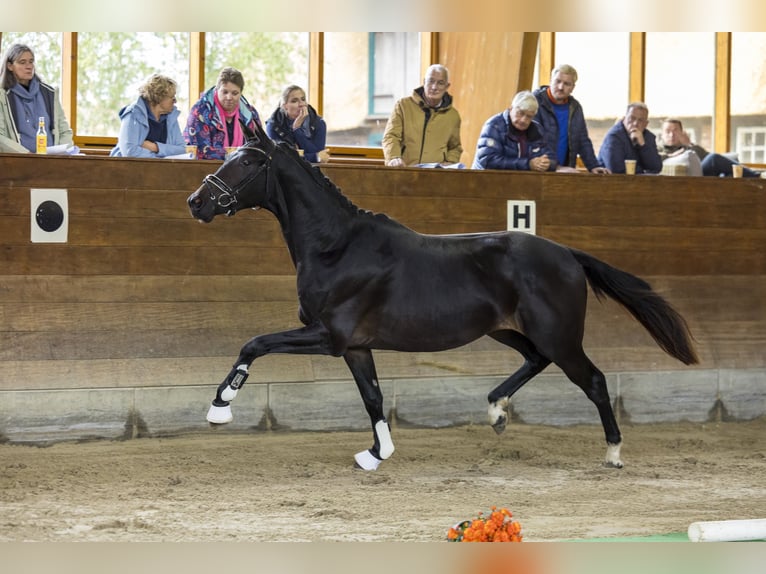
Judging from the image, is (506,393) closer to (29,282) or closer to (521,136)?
(521,136)

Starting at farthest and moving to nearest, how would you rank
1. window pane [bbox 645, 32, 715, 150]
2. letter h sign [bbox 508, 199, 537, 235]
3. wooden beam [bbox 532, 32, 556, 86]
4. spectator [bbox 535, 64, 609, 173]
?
window pane [bbox 645, 32, 715, 150]
wooden beam [bbox 532, 32, 556, 86]
spectator [bbox 535, 64, 609, 173]
letter h sign [bbox 508, 199, 537, 235]

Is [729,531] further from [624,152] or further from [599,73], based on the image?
[599,73]

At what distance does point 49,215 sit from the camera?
568cm

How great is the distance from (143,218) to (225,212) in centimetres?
145

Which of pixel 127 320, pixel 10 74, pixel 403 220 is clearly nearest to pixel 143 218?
pixel 127 320

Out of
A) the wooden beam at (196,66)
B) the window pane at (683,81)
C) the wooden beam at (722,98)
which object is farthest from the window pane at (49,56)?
the wooden beam at (722,98)

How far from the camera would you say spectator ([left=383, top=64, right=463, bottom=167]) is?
6.79m

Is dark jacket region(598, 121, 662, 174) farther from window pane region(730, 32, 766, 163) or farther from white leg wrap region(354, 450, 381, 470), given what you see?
white leg wrap region(354, 450, 381, 470)

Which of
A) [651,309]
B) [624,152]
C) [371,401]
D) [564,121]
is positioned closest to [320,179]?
[371,401]

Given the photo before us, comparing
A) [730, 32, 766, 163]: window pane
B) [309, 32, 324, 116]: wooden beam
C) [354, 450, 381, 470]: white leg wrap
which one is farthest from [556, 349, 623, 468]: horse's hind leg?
[730, 32, 766, 163]: window pane

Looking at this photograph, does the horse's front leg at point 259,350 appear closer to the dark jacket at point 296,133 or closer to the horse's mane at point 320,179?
the horse's mane at point 320,179

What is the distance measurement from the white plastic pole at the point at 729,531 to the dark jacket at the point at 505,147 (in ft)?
13.9

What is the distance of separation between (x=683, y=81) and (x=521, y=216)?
409 centimetres

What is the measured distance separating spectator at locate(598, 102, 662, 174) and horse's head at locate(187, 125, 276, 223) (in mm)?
3436
